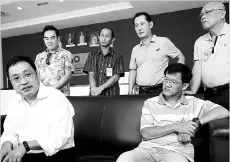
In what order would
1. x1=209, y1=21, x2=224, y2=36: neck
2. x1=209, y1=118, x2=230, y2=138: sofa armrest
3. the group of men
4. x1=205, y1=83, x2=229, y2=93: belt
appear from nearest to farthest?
x1=209, y1=118, x2=230, y2=138: sofa armrest → the group of men → x1=205, y1=83, x2=229, y2=93: belt → x1=209, y1=21, x2=224, y2=36: neck

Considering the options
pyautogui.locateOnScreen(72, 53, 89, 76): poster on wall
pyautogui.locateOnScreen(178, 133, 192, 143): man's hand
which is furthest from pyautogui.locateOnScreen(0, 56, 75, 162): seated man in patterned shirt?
pyautogui.locateOnScreen(72, 53, 89, 76): poster on wall

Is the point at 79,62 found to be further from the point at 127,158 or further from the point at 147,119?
the point at 127,158

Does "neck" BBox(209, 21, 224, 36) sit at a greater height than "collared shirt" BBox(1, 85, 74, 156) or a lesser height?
greater

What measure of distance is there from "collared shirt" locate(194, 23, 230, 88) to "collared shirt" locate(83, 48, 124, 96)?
0.99 m

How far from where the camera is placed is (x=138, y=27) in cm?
269

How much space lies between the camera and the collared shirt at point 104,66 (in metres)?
2.92

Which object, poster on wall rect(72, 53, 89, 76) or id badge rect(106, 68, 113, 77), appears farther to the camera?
poster on wall rect(72, 53, 89, 76)

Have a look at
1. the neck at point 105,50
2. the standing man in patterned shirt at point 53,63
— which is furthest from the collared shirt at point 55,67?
the neck at point 105,50

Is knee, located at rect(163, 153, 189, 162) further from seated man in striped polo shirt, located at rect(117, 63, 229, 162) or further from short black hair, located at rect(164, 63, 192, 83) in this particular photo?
short black hair, located at rect(164, 63, 192, 83)

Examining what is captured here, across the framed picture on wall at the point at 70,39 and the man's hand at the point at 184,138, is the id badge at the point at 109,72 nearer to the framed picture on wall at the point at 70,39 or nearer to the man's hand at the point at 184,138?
the man's hand at the point at 184,138

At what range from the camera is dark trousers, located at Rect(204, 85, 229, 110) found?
5.99 feet

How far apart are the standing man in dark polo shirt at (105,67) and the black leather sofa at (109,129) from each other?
700mm

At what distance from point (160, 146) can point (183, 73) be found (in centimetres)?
57

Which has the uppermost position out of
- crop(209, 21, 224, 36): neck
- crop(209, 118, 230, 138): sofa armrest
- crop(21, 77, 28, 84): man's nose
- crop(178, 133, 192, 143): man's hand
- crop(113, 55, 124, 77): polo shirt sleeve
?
crop(209, 21, 224, 36): neck
